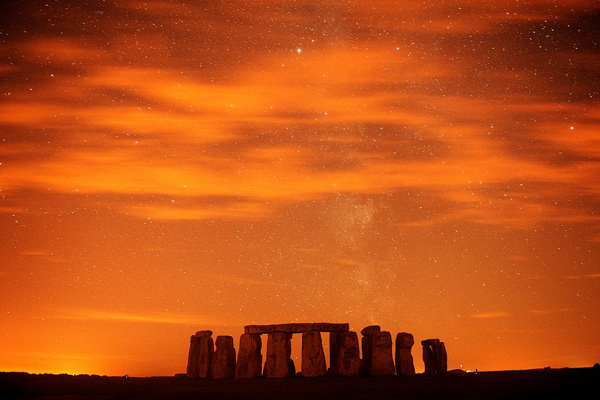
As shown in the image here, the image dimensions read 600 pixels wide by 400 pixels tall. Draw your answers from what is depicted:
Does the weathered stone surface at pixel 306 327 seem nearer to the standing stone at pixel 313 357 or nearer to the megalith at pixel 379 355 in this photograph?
the standing stone at pixel 313 357

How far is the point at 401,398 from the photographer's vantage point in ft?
55.7

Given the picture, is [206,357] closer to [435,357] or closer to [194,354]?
[194,354]

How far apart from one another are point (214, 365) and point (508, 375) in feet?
32.1

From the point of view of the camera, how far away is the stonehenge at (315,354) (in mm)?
23422

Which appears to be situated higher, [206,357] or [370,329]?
[370,329]

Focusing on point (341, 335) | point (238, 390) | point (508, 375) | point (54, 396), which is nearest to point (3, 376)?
point (54, 396)

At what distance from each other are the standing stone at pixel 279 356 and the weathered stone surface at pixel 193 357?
275cm

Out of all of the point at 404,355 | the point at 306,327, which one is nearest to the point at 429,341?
the point at 404,355

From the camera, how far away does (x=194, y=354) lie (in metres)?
25.5

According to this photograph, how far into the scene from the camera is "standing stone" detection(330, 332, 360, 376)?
76.5 feet

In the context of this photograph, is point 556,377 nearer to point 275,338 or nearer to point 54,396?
point 275,338

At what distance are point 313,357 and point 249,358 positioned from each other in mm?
2277

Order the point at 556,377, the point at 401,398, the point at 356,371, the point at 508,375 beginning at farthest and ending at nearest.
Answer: the point at 356,371, the point at 508,375, the point at 556,377, the point at 401,398

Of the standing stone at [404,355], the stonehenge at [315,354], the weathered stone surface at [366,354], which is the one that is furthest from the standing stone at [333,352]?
the standing stone at [404,355]
